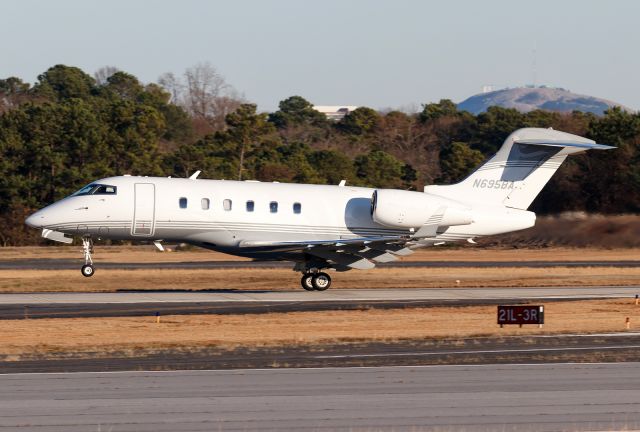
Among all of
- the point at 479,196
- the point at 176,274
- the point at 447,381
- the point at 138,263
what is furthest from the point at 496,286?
the point at 447,381

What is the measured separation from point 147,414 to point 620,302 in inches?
798

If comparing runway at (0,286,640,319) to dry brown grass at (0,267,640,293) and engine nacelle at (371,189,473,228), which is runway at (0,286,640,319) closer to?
dry brown grass at (0,267,640,293)

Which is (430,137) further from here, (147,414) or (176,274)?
(147,414)

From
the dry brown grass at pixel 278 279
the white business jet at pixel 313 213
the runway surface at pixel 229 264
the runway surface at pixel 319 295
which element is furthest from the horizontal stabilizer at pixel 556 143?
the runway surface at pixel 229 264

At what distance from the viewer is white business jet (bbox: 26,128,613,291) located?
32250mm

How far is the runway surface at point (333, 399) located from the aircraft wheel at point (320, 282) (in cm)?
1514

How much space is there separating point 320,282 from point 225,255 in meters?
18.9

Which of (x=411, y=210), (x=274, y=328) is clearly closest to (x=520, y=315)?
(x=274, y=328)

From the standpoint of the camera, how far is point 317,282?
33938 mm

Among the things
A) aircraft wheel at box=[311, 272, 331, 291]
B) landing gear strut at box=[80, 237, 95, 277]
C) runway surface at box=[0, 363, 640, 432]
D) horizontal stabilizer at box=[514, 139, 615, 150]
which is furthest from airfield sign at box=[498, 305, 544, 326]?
landing gear strut at box=[80, 237, 95, 277]

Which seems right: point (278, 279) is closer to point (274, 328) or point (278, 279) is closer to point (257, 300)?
point (257, 300)

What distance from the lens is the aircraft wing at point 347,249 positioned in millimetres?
32156

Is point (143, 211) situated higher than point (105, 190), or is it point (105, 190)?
point (105, 190)

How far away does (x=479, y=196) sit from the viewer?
35469 millimetres
